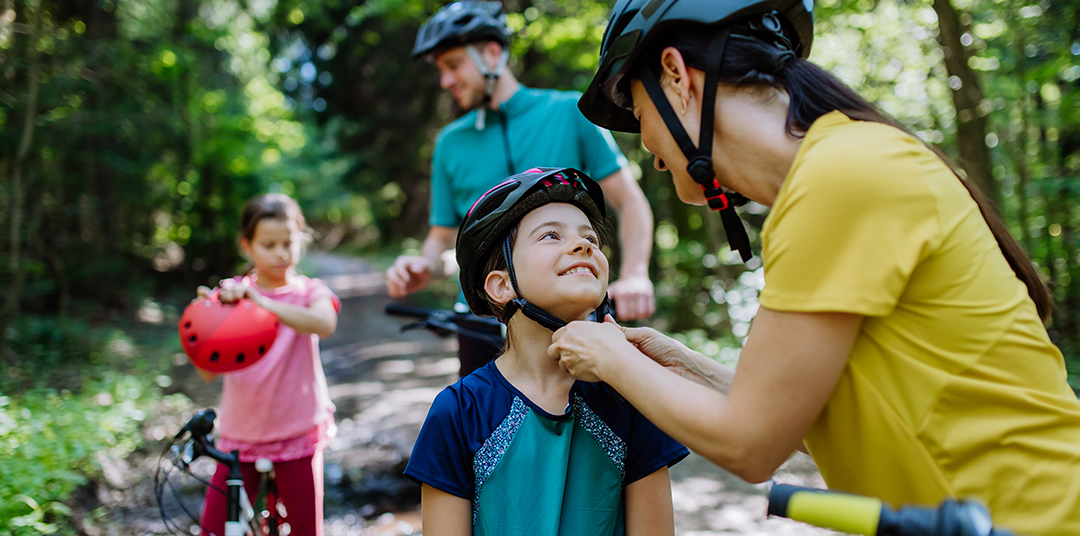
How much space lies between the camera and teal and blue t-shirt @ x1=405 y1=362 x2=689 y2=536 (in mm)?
1834

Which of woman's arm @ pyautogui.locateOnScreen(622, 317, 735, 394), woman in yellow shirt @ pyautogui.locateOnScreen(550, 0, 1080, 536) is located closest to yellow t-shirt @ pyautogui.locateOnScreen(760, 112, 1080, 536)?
woman in yellow shirt @ pyautogui.locateOnScreen(550, 0, 1080, 536)

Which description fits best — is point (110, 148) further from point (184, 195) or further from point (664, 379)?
point (664, 379)

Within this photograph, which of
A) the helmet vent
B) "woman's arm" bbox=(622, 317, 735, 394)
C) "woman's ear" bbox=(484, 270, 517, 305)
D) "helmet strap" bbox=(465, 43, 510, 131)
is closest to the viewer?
the helmet vent

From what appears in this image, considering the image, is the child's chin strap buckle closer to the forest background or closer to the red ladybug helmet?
the red ladybug helmet

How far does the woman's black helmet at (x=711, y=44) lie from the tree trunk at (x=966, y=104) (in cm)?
651

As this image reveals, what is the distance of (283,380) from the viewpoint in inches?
133

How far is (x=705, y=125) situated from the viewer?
1.58 meters

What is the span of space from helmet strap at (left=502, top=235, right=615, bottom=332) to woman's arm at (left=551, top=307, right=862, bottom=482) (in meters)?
0.56

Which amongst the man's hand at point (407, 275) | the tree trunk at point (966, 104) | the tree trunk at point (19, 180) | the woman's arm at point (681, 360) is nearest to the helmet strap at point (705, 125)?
the woman's arm at point (681, 360)

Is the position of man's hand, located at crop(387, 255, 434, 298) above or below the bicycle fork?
above

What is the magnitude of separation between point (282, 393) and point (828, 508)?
2.90 meters

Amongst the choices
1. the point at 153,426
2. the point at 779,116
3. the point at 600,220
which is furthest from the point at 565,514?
the point at 153,426

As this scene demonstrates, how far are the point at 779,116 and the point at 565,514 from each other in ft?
4.05

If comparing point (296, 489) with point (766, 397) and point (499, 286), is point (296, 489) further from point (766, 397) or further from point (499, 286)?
point (766, 397)
